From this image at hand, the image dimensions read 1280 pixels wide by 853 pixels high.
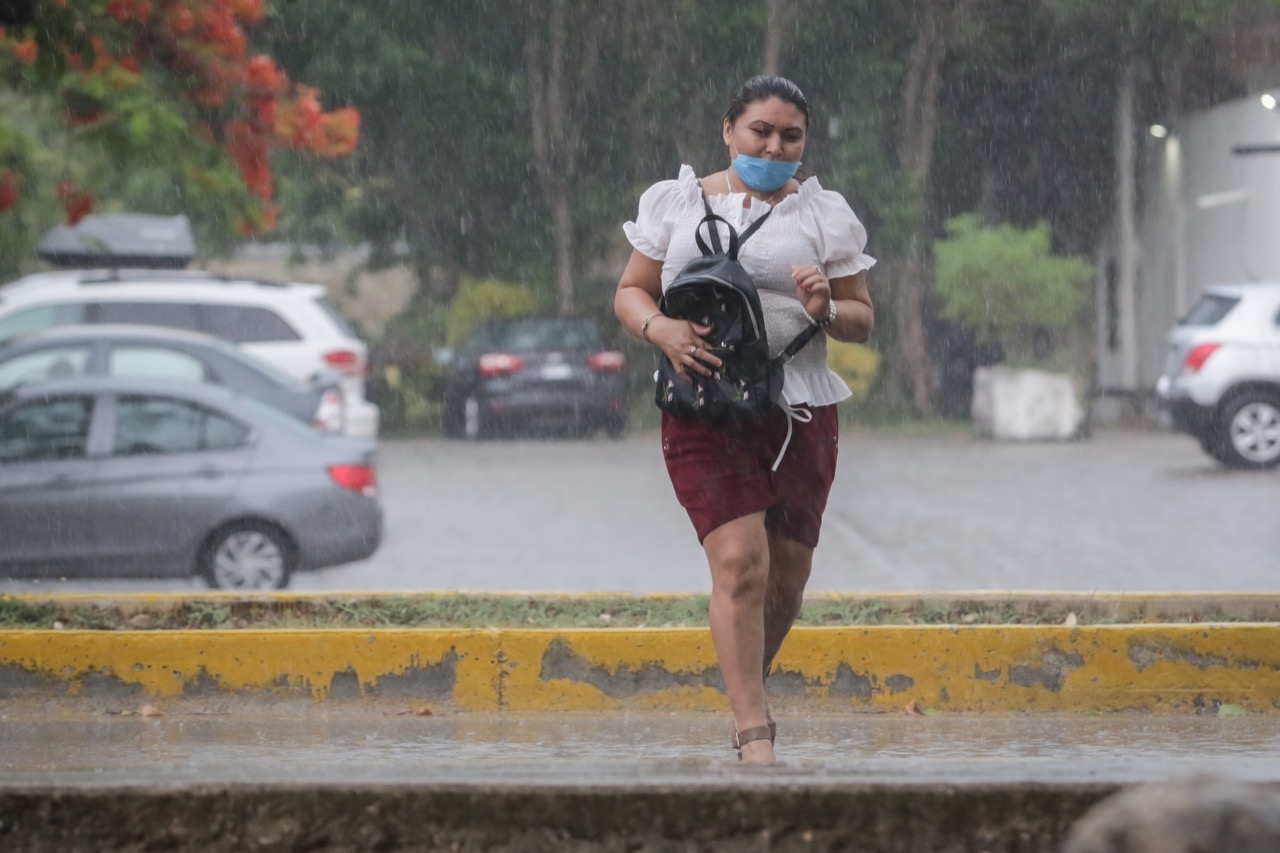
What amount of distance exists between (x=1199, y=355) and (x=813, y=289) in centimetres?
1382

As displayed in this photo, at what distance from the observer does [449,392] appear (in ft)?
80.7

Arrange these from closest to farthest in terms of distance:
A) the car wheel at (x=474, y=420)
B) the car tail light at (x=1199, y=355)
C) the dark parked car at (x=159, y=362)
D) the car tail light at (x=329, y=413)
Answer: the dark parked car at (x=159, y=362) → the car tail light at (x=329, y=413) → the car tail light at (x=1199, y=355) → the car wheel at (x=474, y=420)

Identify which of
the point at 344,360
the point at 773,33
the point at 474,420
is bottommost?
the point at 474,420

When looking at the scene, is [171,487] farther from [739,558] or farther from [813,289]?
[813,289]

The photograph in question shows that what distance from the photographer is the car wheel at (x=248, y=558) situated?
9922mm

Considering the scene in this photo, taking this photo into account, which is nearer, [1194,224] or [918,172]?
[1194,224]

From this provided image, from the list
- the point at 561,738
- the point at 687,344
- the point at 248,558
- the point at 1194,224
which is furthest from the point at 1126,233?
the point at 687,344

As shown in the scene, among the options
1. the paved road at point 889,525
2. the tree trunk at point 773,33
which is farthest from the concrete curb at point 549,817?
the tree trunk at point 773,33

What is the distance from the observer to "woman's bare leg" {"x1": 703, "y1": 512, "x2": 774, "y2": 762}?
4523 mm

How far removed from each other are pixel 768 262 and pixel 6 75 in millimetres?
6380

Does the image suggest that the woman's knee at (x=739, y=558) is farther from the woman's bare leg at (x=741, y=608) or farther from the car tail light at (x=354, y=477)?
the car tail light at (x=354, y=477)

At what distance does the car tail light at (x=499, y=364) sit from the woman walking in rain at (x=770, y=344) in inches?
704

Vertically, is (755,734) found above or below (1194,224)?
below

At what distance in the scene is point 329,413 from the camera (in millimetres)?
13070
